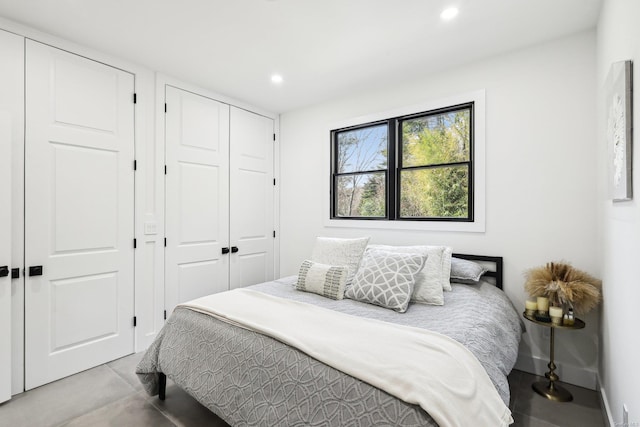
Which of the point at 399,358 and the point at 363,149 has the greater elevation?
the point at 363,149

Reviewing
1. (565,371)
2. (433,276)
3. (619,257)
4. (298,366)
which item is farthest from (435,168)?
(298,366)

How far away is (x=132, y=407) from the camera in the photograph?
208cm

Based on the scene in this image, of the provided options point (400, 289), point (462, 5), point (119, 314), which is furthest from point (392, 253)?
point (119, 314)

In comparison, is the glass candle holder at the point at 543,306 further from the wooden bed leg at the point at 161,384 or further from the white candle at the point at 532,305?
the wooden bed leg at the point at 161,384

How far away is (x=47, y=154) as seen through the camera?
7.82 ft

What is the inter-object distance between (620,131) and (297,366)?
5.74 ft

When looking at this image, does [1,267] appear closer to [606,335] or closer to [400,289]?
[400,289]

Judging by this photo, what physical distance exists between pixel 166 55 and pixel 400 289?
8.70 ft

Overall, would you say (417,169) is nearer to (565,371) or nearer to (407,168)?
(407,168)

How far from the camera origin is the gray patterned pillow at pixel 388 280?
213 centimetres

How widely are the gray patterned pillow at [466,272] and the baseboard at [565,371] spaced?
748mm

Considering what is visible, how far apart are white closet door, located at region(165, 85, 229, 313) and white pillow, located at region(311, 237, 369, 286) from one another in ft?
4.03

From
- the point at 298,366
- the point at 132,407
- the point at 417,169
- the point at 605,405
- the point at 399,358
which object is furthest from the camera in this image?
the point at 417,169

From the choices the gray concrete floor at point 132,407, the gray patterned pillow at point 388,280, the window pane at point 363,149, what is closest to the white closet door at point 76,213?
the gray concrete floor at point 132,407
